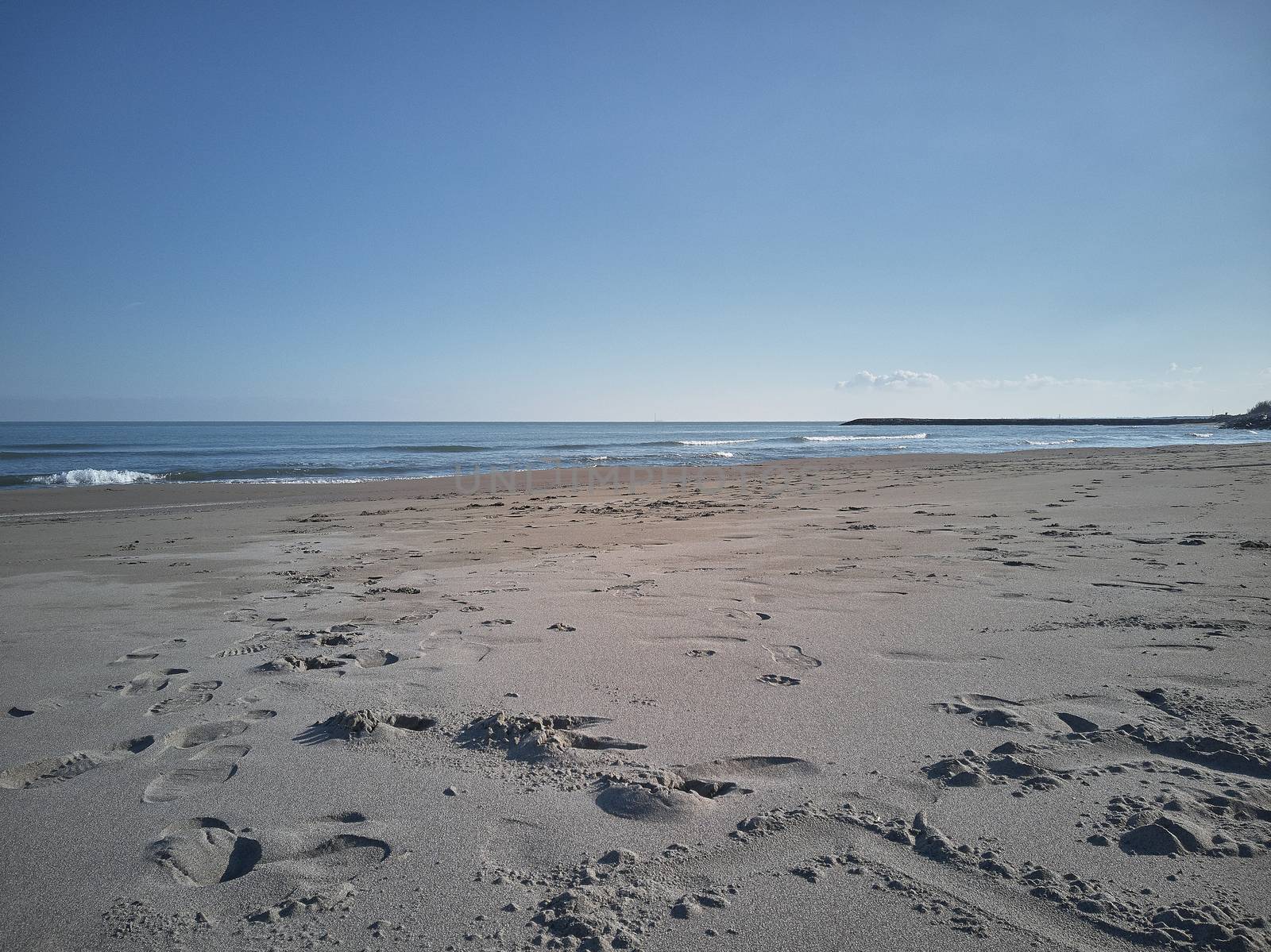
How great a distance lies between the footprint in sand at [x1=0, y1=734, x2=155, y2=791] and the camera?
85.8 inches

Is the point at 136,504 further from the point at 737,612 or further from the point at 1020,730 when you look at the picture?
the point at 1020,730

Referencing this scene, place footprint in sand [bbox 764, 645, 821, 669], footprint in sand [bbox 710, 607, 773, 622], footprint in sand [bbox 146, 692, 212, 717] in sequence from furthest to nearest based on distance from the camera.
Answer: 1. footprint in sand [bbox 710, 607, 773, 622]
2. footprint in sand [bbox 764, 645, 821, 669]
3. footprint in sand [bbox 146, 692, 212, 717]

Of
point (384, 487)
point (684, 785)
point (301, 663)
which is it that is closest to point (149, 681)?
point (301, 663)

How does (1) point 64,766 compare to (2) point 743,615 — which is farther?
(2) point 743,615

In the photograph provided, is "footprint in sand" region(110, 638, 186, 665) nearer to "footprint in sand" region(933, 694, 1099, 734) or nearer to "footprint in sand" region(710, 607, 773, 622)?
"footprint in sand" region(710, 607, 773, 622)

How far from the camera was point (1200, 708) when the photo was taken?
8.14ft

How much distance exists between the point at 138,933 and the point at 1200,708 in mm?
3460

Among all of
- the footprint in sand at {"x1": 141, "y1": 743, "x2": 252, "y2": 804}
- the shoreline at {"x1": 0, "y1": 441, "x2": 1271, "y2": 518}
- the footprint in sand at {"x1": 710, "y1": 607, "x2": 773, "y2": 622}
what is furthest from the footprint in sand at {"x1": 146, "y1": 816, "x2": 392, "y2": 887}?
the shoreline at {"x1": 0, "y1": 441, "x2": 1271, "y2": 518}

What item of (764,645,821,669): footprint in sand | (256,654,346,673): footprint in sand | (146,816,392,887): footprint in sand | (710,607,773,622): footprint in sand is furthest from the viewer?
(710,607,773,622): footprint in sand

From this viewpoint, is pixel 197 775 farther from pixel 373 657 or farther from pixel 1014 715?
pixel 1014 715

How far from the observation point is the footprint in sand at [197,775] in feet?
6.84

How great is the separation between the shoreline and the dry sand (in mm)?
9064

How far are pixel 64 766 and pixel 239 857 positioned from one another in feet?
3.41

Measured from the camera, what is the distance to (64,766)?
2271 millimetres
